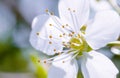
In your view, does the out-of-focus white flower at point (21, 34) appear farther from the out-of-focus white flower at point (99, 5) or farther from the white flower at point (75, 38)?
the white flower at point (75, 38)

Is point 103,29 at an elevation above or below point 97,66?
above

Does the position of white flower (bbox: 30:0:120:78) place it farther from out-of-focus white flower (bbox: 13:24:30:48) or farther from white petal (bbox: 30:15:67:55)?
out-of-focus white flower (bbox: 13:24:30:48)

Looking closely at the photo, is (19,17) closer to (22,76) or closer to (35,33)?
(22,76)

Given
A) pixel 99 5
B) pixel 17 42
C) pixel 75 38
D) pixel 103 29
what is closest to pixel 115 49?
pixel 103 29

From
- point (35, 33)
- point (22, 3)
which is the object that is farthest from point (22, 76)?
point (35, 33)

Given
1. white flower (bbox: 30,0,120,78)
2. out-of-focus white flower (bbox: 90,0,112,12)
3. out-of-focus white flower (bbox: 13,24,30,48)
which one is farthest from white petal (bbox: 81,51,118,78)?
out-of-focus white flower (bbox: 13,24,30,48)

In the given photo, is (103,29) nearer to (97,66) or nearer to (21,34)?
(97,66)

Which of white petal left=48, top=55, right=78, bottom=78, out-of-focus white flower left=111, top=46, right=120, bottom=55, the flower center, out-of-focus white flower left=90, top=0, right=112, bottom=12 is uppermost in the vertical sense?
out-of-focus white flower left=90, top=0, right=112, bottom=12
